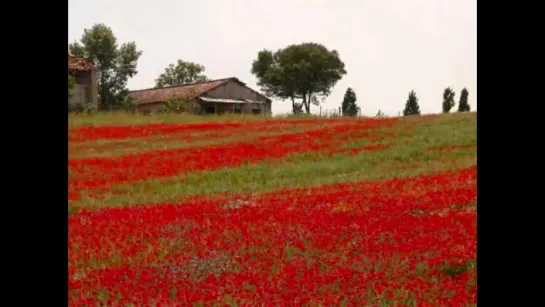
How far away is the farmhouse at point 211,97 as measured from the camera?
6469 centimetres

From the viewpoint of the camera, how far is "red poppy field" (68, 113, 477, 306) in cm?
645

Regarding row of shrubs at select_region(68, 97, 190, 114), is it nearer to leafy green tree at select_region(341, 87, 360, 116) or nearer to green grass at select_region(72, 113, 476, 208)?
leafy green tree at select_region(341, 87, 360, 116)

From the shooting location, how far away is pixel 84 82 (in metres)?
54.9

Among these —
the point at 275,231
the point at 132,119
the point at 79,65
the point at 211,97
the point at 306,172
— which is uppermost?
the point at 79,65

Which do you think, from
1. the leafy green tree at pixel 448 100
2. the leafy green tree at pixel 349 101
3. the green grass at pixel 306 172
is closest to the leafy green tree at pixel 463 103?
the leafy green tree at pixel 448 100

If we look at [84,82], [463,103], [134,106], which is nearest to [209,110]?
[134,106]

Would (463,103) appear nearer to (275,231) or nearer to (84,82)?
(84,82)

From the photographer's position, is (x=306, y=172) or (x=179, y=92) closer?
(x=306, y=172)

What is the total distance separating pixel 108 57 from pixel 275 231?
211 feet

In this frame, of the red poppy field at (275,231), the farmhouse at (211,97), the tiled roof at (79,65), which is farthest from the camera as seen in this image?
the farmhouse at (211,97)

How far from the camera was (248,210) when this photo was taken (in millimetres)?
11891

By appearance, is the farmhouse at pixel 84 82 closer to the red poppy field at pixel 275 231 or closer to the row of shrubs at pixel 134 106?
the row of shrubs at pixel 134 106

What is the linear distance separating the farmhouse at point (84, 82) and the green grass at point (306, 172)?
34.8 metres

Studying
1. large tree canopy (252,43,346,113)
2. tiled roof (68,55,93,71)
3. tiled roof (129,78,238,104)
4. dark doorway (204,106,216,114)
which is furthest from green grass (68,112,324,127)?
large tree canopy (252,43,346,113)
